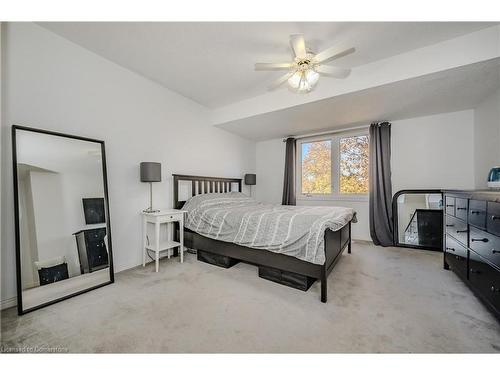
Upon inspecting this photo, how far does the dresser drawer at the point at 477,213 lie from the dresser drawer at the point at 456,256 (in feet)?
1.27

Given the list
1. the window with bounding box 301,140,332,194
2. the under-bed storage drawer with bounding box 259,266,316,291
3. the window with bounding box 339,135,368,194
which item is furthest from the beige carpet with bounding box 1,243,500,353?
the window with bounding box 301,140,332,194

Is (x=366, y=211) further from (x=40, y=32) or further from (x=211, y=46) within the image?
(x=40, y=32)

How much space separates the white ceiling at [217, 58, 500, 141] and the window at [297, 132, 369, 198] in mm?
412

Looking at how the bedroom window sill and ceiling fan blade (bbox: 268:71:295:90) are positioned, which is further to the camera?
the bedroom window sill

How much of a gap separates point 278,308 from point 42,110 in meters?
2.95

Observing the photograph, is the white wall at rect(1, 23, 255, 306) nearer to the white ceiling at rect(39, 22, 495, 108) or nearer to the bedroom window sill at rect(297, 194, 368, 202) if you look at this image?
the white ceiling at rect(39, 22, 495, 108)

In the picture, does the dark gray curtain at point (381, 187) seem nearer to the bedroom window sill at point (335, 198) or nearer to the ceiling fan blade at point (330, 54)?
the bedroom window sill at point (335, 198)

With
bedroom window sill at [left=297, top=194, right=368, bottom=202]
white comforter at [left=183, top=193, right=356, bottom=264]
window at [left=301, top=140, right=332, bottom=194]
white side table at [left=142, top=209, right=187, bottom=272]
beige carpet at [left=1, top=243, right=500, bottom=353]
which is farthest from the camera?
window at [left=301, top=140, right=332, bottom=194]

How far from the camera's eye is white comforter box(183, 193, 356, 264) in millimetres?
1900

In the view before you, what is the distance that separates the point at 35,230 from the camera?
1.79 metres

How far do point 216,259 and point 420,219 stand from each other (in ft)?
12.1

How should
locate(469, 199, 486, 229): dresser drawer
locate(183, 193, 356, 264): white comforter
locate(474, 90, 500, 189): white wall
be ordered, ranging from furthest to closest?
1. locate(474, 90, 500, 189): white wall
2. locate(183, 193, 356, 264): white comforter
3. locate(469, 199, 486, 229): dresser drawer

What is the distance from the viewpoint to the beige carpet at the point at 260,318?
1.33 meters
